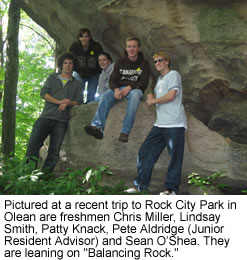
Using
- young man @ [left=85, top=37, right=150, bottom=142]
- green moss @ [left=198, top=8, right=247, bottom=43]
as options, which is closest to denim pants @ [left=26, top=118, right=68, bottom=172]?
young man @ [left=85, top=37, right=150, bottom=142]

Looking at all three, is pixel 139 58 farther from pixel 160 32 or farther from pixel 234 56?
pixel 234 56

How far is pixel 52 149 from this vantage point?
5492 millimetres

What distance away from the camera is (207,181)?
520cm

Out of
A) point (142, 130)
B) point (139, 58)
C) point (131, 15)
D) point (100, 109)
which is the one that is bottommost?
point (142, 130)

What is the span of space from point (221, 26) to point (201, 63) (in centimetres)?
79

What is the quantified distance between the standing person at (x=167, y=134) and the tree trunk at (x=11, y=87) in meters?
5.43

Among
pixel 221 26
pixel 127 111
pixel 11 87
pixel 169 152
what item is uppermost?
pixel 221 26

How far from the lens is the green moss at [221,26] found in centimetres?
568

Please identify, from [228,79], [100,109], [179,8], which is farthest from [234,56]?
[100,109]

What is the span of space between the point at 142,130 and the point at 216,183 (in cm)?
168

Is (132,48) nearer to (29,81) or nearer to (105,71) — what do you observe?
(105,71)

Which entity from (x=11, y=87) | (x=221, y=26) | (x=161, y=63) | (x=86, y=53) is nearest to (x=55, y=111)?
(x=86, y=53)

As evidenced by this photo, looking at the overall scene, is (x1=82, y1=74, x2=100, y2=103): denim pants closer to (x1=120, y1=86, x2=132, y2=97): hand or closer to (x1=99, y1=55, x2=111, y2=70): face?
(x1=99, y1=55, x2=111, y2=70): face

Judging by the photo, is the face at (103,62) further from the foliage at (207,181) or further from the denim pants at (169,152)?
the foliage at (207,181)
